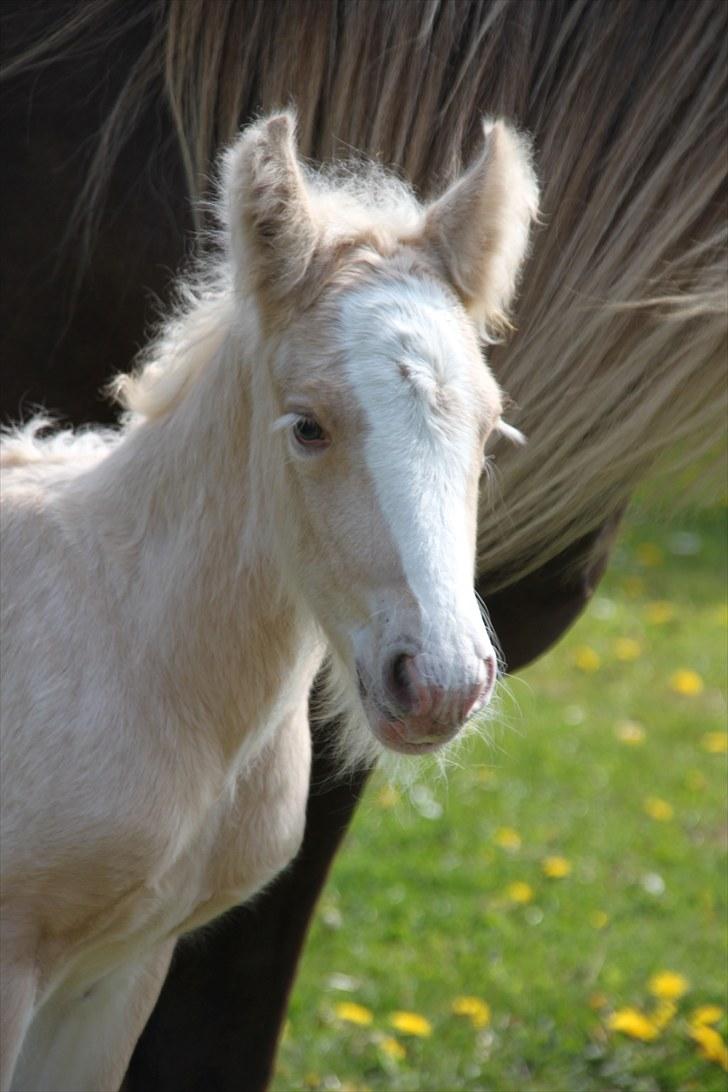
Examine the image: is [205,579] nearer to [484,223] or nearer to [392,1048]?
[484,223]

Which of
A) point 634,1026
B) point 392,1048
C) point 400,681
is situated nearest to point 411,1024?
point 392,1048

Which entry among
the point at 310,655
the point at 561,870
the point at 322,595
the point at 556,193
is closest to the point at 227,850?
the point at 310,655

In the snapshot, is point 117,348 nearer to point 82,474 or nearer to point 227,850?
point 82,474

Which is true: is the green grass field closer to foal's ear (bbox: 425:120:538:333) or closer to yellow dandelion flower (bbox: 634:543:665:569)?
foal's ear (bbox: 425:120:538:333)

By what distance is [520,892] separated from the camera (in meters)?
4.21

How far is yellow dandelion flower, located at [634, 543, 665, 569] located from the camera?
23.7 feet

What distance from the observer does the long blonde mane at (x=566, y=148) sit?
221 centimetres

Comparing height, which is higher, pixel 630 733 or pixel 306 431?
pixel 306 431

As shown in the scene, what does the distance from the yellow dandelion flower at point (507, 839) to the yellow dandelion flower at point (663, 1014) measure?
0.94m

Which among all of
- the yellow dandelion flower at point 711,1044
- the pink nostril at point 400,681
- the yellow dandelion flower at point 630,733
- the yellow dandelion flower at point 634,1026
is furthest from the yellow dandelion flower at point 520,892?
the pink nostril at point 400,681

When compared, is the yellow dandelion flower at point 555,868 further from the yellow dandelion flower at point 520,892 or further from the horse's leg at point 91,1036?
the horse's leg at point 91,1036

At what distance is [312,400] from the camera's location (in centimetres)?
174

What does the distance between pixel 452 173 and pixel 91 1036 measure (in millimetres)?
1431

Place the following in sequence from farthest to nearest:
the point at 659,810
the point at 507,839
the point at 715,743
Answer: the point at 715,743
the point at 659,810
the point at 507,839
